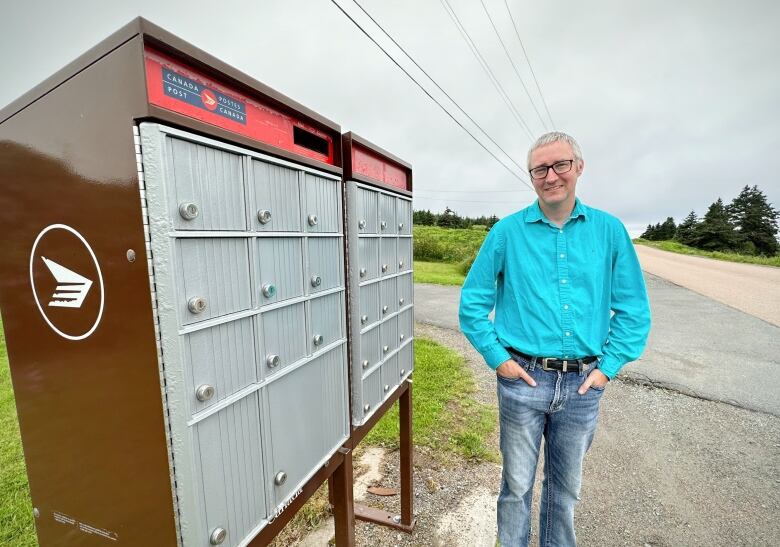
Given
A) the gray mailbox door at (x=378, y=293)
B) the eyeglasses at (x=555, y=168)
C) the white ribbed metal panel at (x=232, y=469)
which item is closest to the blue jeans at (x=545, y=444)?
the gray mailbox door at (x=378, y=293)

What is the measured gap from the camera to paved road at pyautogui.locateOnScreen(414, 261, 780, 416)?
5156 mm

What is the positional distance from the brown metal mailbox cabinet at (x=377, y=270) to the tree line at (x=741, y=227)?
59.8 m

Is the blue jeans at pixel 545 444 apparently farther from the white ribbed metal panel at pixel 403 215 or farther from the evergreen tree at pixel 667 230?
the evergreen tree at pixel 667 230

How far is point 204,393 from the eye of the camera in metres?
1.09

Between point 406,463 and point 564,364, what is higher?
point 564,364

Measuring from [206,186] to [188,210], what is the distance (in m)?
0.11

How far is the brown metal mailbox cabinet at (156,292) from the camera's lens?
3.29ft

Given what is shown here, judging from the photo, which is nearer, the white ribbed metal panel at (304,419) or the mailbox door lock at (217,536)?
the mailbox door lock at (217,536)

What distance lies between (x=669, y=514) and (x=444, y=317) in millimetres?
6510

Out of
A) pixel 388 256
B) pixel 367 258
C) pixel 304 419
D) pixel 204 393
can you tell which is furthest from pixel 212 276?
pixel 388 256

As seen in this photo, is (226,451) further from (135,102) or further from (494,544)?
(494,544)

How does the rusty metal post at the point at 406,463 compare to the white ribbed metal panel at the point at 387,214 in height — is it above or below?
below

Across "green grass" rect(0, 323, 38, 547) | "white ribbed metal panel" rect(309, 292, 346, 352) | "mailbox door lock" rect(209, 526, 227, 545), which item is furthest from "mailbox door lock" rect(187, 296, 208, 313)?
"green grass" rect(0, 323, 38, 547)

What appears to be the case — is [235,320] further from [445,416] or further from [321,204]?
[445,416]
